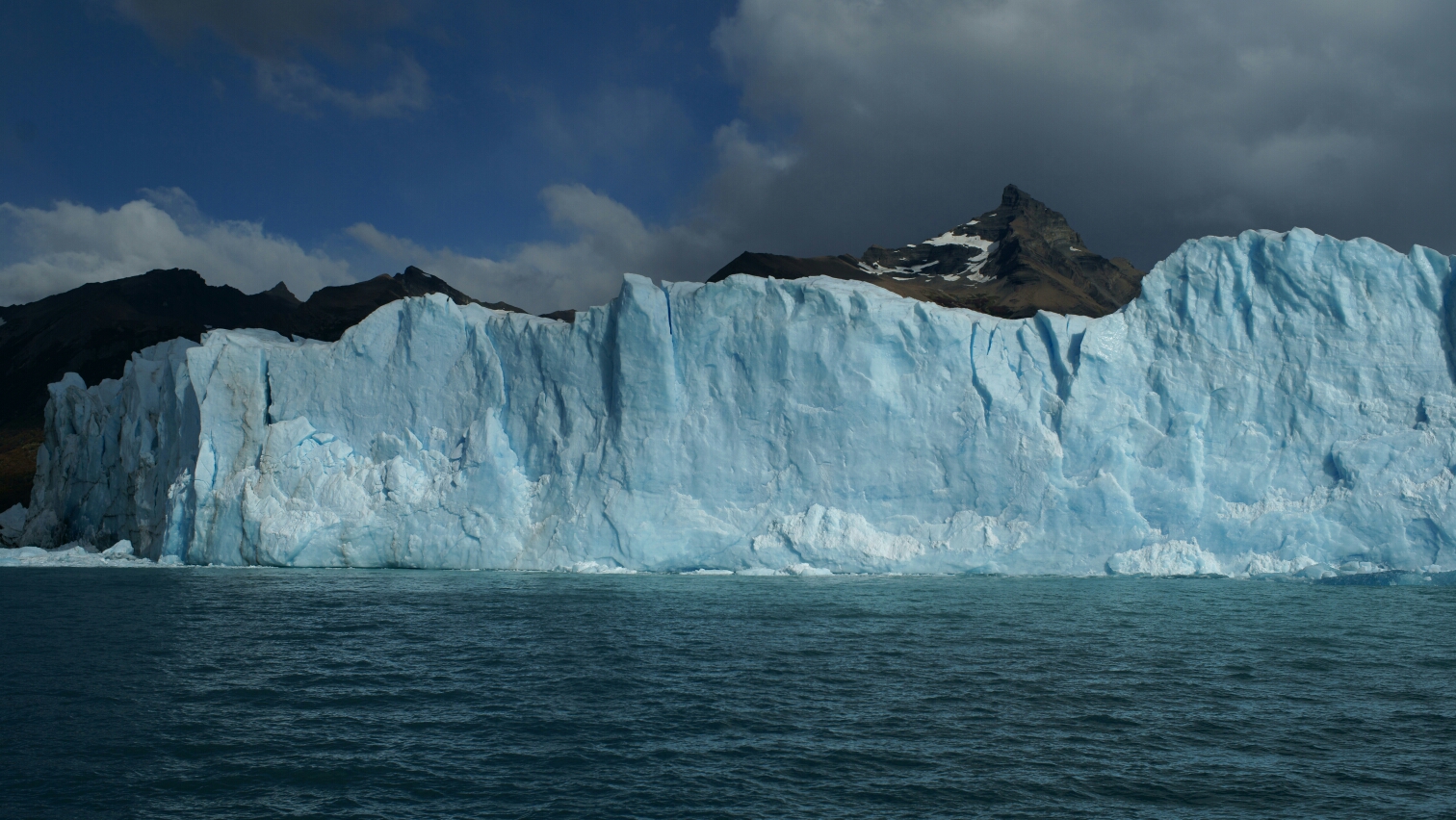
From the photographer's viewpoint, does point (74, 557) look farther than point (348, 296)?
No

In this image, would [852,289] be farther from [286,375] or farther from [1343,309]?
[286,375]

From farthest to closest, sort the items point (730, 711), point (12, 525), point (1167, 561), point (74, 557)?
1. point (12, 525)
2. point (74, 557)
3. point (1167, 561)
4. point (730, 711)

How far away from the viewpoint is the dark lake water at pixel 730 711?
601 cm

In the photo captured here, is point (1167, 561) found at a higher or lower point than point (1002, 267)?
lower

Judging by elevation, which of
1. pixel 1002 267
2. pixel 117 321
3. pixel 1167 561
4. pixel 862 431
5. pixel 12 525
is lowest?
pixel 1167 561

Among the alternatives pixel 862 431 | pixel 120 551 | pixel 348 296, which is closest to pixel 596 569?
pixel 862 431

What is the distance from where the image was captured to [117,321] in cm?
6438

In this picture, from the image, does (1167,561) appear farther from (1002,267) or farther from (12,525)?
(1002,267)

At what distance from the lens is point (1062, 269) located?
78.2 meters

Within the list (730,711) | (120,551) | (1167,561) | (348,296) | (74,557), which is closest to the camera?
(730,711)

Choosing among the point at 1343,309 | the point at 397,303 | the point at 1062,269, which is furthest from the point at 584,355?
the point at 1062,269

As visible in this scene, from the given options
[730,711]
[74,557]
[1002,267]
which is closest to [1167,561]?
[730,711]

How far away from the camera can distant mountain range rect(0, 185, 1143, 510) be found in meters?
59.5

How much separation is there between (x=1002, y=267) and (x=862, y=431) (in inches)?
2398
